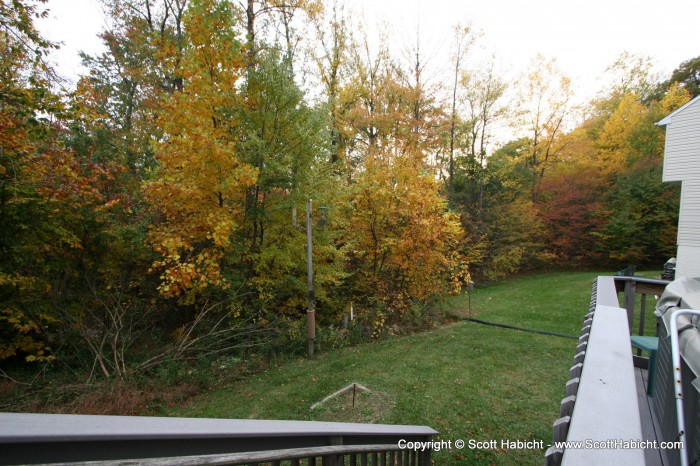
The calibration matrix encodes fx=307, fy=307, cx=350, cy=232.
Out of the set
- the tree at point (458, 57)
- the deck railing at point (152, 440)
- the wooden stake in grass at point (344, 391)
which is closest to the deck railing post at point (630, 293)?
the wooden stake in grass at point (344, 391)

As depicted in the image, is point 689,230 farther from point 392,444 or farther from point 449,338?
point 392,444

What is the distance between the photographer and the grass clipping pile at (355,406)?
4.24 m

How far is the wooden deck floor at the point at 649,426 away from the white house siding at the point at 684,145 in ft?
33.2

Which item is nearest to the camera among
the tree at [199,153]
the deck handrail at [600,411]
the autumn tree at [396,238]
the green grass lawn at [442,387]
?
the deck handrail at [600,411]

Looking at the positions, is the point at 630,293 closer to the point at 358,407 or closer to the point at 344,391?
the point at 358,407

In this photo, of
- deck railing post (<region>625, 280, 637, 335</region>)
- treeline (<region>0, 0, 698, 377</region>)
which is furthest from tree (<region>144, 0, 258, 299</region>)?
deck railing post (<region>625, 280, 637, 335</region>)

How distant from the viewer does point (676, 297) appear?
2.35 meters

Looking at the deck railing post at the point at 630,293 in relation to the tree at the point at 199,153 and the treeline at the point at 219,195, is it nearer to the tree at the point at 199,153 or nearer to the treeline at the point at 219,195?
the treeline at the point at 219,195

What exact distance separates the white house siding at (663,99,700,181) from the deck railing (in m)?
13.5

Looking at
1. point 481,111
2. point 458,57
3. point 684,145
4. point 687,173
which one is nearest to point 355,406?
point 687,173

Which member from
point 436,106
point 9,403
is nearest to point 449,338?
point 9,403

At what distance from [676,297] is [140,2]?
16.3 meters

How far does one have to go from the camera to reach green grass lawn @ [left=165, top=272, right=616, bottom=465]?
3943 mm

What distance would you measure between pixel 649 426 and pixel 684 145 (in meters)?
11.7
